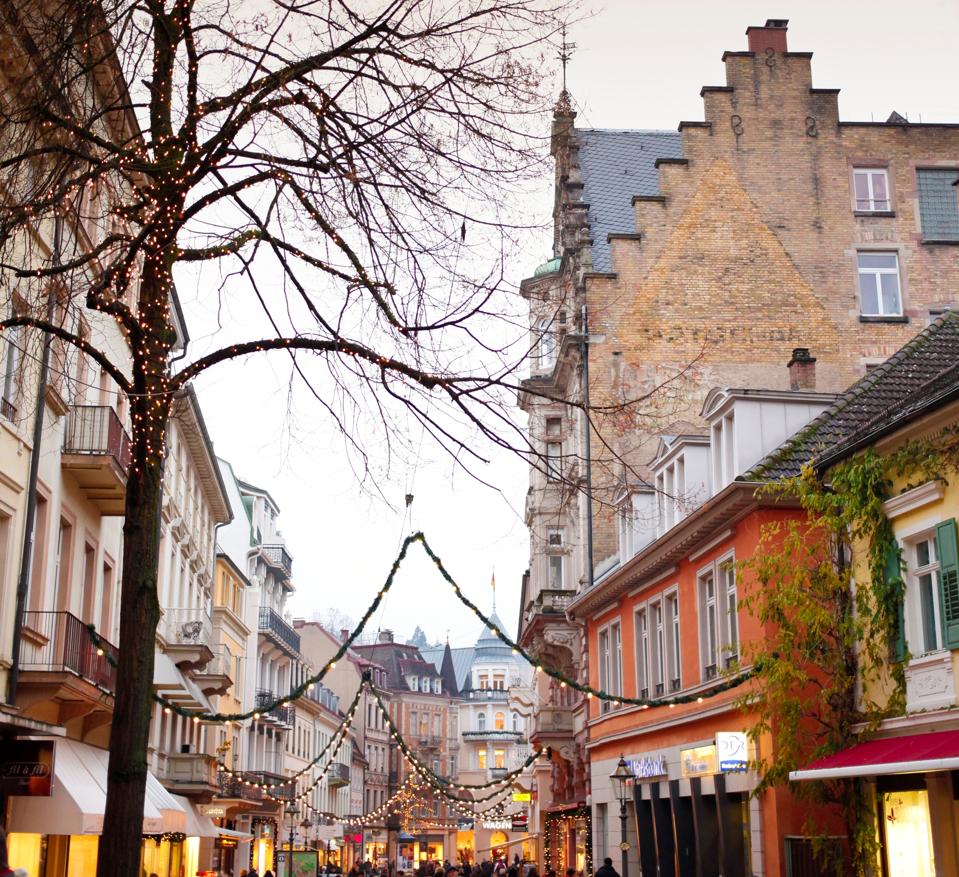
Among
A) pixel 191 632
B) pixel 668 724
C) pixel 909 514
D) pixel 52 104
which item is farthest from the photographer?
pixel 191 632

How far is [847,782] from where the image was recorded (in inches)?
728

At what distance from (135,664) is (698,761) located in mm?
15340

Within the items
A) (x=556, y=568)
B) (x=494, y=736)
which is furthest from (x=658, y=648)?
(x=494, y=736)

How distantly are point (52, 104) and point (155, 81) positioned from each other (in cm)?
78

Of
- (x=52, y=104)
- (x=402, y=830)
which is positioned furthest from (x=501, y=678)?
(x=52, y=104)

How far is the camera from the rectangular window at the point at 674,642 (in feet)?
86.1

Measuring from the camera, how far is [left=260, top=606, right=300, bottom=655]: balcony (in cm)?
6025

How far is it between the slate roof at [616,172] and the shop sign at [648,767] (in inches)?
552

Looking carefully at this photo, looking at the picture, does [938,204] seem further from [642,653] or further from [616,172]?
[642,653]

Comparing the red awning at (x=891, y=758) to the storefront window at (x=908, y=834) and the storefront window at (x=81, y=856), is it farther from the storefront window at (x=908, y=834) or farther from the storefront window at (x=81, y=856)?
the storefront window at (x=81, y=856)

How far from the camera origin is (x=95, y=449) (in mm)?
20938

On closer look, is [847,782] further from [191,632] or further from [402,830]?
[402,830]

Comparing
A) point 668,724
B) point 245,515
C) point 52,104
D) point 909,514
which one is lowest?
point 668,724

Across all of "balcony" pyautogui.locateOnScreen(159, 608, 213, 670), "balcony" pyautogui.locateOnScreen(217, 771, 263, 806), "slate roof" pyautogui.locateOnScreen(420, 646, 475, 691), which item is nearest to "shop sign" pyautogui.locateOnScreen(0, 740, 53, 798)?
"balcony" pyautogui.locateOnScreen(159, 608, 213, 670)
